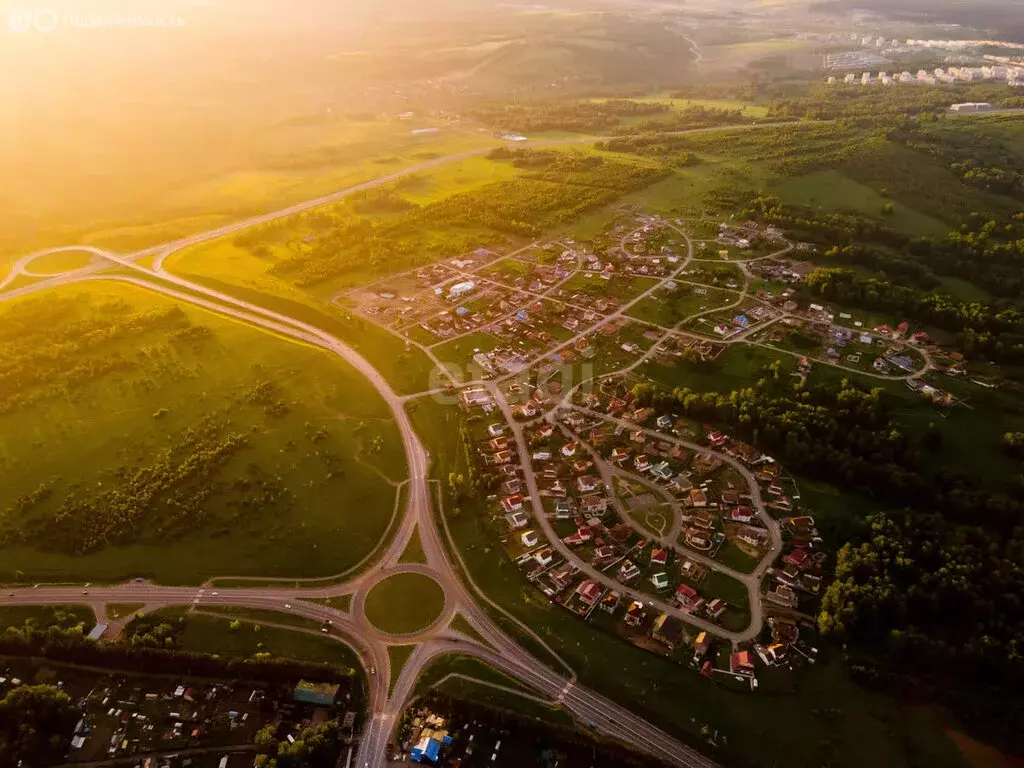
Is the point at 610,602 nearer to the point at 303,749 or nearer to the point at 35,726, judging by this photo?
the point at 303,749

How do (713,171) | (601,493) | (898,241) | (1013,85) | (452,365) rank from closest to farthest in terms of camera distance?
1. (601,493)
2. (452,365)
3. (898,241)
4. (713,171)
5. (1013,85)

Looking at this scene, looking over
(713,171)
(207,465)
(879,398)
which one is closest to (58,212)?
(207,465)

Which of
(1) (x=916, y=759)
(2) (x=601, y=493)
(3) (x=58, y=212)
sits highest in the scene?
(3) (x=58, y=212)

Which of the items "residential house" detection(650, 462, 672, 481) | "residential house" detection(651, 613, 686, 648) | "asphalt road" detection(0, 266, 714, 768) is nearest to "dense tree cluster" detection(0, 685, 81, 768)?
"asphalt road" detection(0, 266, 714, 768)

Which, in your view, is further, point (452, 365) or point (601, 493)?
point (452, 365)

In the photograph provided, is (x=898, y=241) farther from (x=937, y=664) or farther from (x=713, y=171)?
(x=937, y=664)

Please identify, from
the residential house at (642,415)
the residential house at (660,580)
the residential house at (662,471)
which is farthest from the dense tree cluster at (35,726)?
the residential house at (642,415)

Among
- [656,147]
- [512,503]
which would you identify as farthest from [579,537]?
[656,147]

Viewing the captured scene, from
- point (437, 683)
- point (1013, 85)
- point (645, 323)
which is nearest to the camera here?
point (437, 683)

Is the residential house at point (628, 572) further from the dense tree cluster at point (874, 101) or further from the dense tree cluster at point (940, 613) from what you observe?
the dense tree cluster at point (874, 101)

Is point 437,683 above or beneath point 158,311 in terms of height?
beneath
